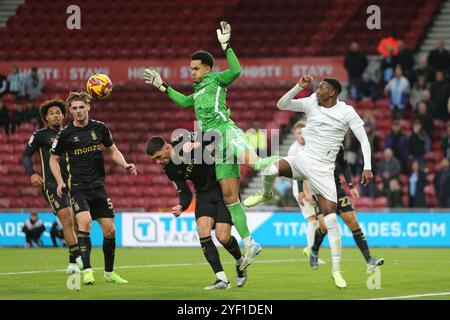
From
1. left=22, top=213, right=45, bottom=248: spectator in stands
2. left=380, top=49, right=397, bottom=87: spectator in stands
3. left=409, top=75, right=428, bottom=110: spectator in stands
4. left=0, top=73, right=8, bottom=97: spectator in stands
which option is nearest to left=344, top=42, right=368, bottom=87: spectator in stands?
left=380, top=49, right=397, bottom=87: spectator in stands

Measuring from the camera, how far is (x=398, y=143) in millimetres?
25672

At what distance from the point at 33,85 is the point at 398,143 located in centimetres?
1092

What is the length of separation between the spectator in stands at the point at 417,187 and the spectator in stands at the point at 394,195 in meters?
0.27

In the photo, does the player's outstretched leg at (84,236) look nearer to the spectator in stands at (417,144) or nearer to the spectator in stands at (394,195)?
the spectator in stands at (394,195)

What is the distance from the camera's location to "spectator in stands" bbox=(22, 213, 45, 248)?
24203 mm

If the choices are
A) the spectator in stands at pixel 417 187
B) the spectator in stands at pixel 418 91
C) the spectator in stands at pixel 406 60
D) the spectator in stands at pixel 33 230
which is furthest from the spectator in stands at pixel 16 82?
the spectator in stands at pixel 417 187

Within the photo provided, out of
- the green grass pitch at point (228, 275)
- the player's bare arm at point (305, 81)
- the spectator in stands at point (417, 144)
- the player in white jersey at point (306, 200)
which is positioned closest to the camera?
the green grass pitch at point (228, 275)

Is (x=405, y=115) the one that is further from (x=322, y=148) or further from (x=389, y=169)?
(x=322, y=148)

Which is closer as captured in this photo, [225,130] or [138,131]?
[225,130]

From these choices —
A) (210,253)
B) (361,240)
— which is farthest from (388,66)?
(210,253)

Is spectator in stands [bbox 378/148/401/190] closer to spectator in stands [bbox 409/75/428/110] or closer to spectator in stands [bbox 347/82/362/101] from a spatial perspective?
spectator in stands [bbox 409/75/428/110]

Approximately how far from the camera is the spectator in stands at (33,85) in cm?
3017

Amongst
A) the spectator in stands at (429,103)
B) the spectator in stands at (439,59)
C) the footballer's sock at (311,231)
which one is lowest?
the footballer's sock at (311,231)

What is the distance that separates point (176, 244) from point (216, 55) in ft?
29.7
